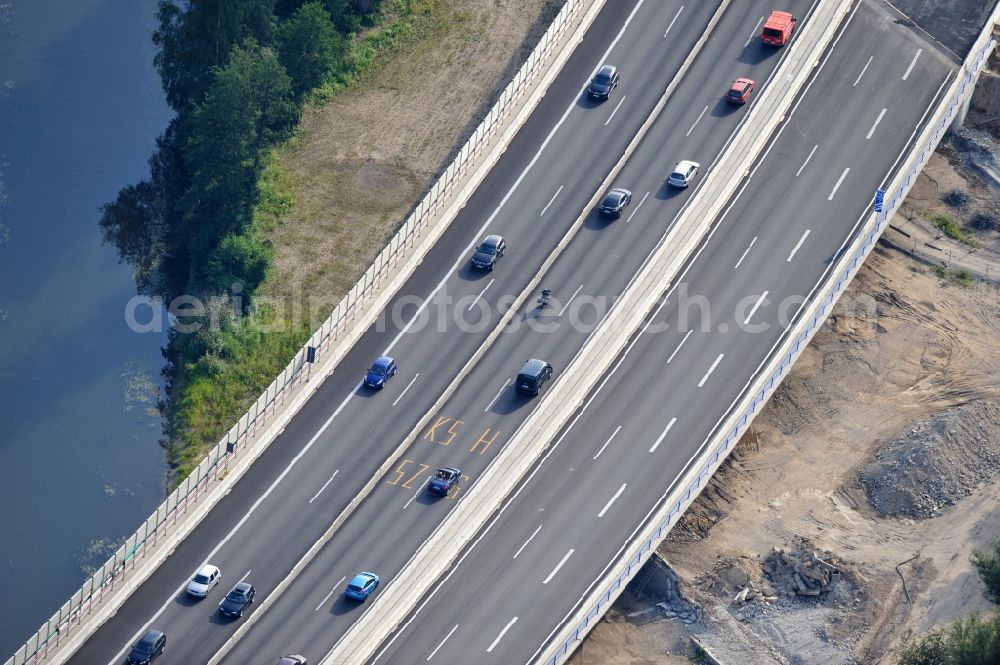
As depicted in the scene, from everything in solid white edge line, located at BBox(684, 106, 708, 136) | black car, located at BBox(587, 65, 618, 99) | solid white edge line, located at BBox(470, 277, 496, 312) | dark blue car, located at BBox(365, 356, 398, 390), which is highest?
solid white edge line, located at BBox(684, 106, 708, 136)

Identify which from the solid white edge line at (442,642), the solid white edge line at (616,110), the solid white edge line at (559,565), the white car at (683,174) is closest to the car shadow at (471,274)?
the white car at (683,174)

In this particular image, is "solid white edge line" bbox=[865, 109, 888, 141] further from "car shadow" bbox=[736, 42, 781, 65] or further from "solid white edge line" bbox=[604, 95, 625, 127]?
"solid white edge line" bbox=[604, 95, 625, 127]

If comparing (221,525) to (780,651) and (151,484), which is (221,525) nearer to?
(151,484)

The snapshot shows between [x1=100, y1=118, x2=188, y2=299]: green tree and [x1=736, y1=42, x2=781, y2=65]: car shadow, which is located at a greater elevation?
[x1=736, y1=42, x2=781, y2=65]: car shadow

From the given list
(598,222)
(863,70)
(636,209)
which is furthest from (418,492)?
(863,70)

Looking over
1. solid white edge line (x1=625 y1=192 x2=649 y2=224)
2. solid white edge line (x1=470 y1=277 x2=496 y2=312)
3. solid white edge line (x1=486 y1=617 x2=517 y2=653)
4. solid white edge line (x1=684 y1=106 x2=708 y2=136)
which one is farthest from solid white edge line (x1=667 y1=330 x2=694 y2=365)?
solid white edge line (x1=486 y1=617 x2=517 y2=653)

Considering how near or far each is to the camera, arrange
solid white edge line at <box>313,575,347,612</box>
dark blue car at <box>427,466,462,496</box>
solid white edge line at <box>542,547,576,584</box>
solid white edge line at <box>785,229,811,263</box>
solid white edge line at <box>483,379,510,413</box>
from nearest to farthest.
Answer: solid white edge line at <box>313,575,347,612</box>
solid white edge line at <box>542,547,576,584</box>
dark blue car at <box>427,466,462,496</box>
solid white edge line at <box>483,379,510,413</box>
solid white edge line at <box>785,229,811,263</box>
